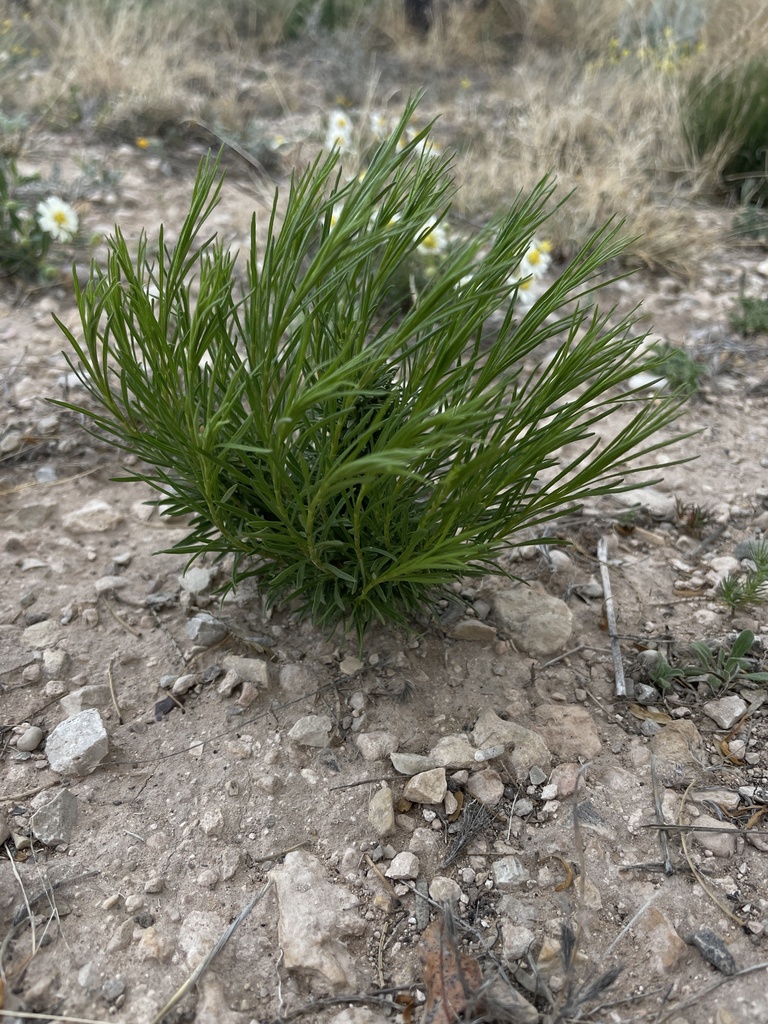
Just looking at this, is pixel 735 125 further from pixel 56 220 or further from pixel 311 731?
pixel 311 731

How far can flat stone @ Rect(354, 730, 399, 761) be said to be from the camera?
1480mm

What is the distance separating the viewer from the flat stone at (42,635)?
1670 millimetres

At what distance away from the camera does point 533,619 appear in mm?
1738

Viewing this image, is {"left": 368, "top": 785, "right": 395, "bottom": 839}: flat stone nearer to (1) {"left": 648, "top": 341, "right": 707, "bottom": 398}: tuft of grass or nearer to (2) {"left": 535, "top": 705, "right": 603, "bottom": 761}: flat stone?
(2) {"left": 535, "top": 705, "right": 603, "bottom": 761}: flat stone

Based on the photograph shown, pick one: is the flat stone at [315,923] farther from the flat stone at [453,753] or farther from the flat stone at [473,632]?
the flat stone at [473,632]

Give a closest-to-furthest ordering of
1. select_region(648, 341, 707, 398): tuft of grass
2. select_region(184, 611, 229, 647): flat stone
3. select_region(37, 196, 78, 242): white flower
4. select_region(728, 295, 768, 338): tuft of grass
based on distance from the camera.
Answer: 1. select_region(184, 611, 229, 647): flat stone
2. select_region(648, 341, 707, 398): tuft of grass
3. select_region(37, 196, 78, 242): white flower
4. select_region(728, 295, 768, 338): tuft of grass

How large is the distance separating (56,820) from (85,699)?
256 millimetres

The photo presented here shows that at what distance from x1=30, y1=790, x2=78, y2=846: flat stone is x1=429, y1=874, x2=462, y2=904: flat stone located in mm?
591

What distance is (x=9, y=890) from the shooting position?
127 centimetres

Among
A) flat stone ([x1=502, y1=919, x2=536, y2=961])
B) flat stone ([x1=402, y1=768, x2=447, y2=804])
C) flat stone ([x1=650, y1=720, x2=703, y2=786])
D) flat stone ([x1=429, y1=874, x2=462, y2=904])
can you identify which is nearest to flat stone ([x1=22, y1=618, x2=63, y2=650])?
flat stone ([x1=402, y1=768, x2=447, y2=804])

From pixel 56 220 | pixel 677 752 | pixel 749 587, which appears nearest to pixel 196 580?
pixel 677 752

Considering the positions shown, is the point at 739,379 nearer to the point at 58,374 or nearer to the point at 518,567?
the point at 518,567

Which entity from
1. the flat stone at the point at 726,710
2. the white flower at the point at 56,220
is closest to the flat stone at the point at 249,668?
the flat stone at the point at 726,710

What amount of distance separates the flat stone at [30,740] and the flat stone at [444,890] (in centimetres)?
73
